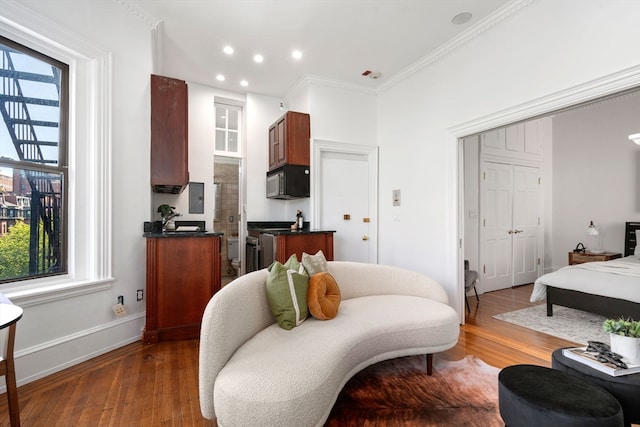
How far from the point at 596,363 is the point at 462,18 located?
3119mm

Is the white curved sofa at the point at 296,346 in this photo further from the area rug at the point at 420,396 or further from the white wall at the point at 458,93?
the white wall at the point at 458,93

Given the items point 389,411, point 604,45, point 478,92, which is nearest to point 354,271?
point 389,411

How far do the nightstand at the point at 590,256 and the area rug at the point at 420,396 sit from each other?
3.87 meters

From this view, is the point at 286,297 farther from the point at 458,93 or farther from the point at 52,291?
the point at 458,93

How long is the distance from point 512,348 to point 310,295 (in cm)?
208

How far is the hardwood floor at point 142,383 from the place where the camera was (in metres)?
1.80

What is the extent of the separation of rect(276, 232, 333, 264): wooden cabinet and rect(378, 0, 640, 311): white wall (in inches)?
41.6

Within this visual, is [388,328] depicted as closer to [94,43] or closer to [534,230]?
[94,43]

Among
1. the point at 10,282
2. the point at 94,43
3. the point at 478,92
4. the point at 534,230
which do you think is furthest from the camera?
the point at 534,230

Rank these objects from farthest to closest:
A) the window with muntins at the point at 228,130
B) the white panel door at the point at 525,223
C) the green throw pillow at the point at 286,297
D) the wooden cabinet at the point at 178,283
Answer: the white panel door at the point at 525,223 < the window with muntins at the point at 228,130 < the wooden cabinet at the point at 178,283 < the green throw pillow at the point at 286,297

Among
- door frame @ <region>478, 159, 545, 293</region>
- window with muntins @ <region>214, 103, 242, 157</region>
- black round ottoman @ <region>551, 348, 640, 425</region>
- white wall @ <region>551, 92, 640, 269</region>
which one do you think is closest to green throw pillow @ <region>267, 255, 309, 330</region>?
black round ottoman @ <region>551, 348, 640, 425</region>

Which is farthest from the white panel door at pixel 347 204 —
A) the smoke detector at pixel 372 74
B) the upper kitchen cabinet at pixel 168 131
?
the upper kitchen cabinet at pixel 168 131

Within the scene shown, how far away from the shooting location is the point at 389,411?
186 centimetres

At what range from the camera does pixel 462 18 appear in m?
3.05
